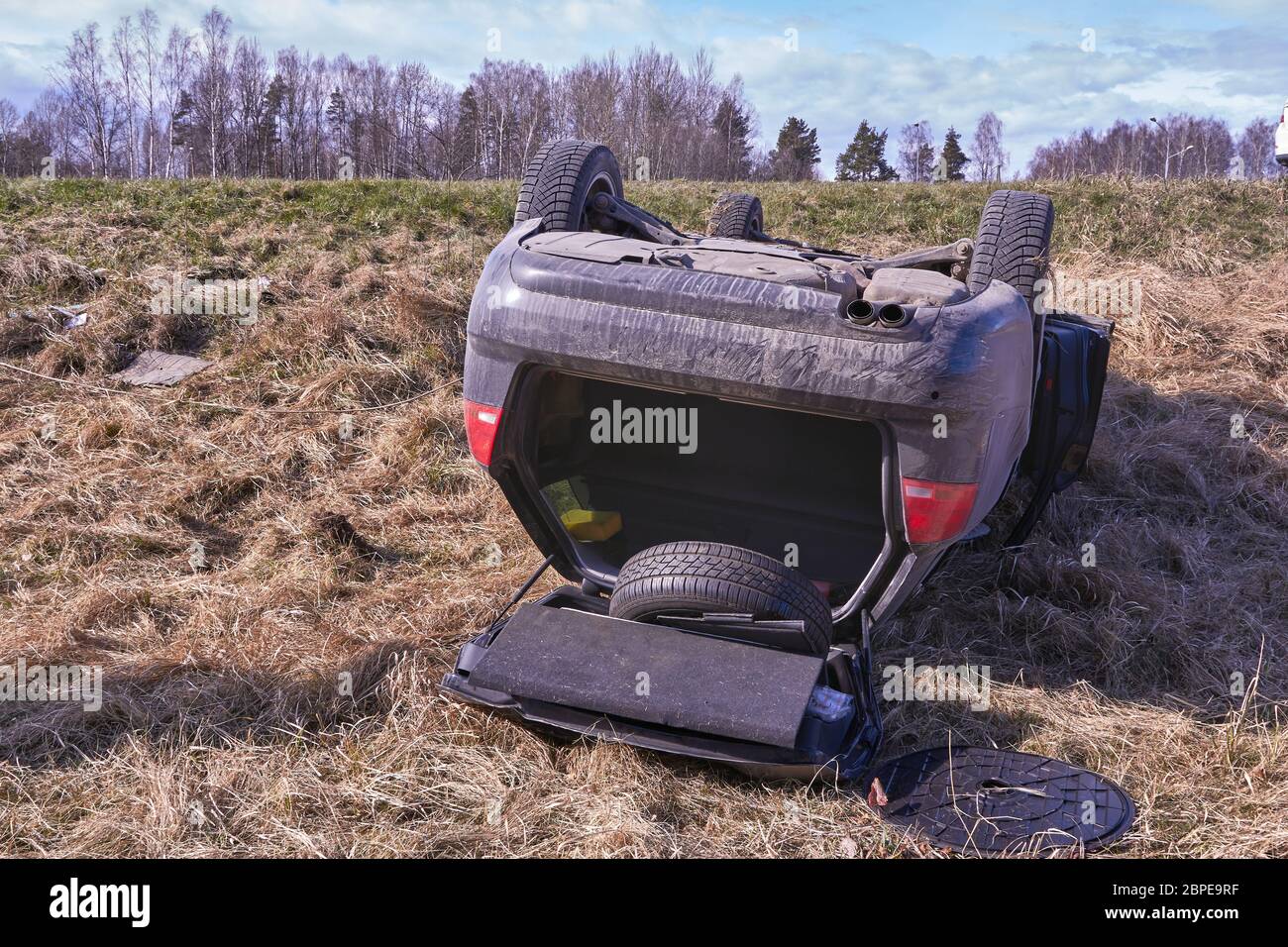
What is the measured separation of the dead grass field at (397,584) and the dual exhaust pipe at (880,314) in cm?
137

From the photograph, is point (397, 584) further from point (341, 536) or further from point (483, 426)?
point (483, 426)

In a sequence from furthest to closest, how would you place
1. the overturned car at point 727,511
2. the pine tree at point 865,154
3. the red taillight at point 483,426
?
the pine tree at point 865,154
the red taillight at point 483,426
the overturned car at point 727,511

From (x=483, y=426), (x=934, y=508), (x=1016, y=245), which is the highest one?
(x=1016, y=245)

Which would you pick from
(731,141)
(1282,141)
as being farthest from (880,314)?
(731,141)

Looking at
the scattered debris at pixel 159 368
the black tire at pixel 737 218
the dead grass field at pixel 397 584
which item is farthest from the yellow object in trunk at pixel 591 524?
the scattered debris at pixel 159 368

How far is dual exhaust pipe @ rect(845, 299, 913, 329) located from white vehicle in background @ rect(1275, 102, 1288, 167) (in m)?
11.1

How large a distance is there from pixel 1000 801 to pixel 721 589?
1.01 meters

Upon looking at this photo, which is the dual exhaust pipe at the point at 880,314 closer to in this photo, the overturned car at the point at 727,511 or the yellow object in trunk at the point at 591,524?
the overturned car at the point at 727,511

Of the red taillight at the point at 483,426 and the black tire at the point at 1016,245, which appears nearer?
the red taillight at the point at 483,426

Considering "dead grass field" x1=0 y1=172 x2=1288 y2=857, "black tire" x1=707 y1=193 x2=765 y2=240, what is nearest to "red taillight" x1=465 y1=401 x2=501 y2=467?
"dead grass field" x1=0 y1=172 x2=1288 y2=857

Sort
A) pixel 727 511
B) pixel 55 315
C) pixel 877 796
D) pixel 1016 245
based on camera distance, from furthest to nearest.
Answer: pixel 55 315 < pixel 1016 245 < pixel 727 511 < pixel 877 796

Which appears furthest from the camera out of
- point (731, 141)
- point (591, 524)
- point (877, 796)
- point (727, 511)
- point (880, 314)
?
point (731, 141)

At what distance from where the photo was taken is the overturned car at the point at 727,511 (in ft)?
9.42

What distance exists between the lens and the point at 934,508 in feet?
10.0
